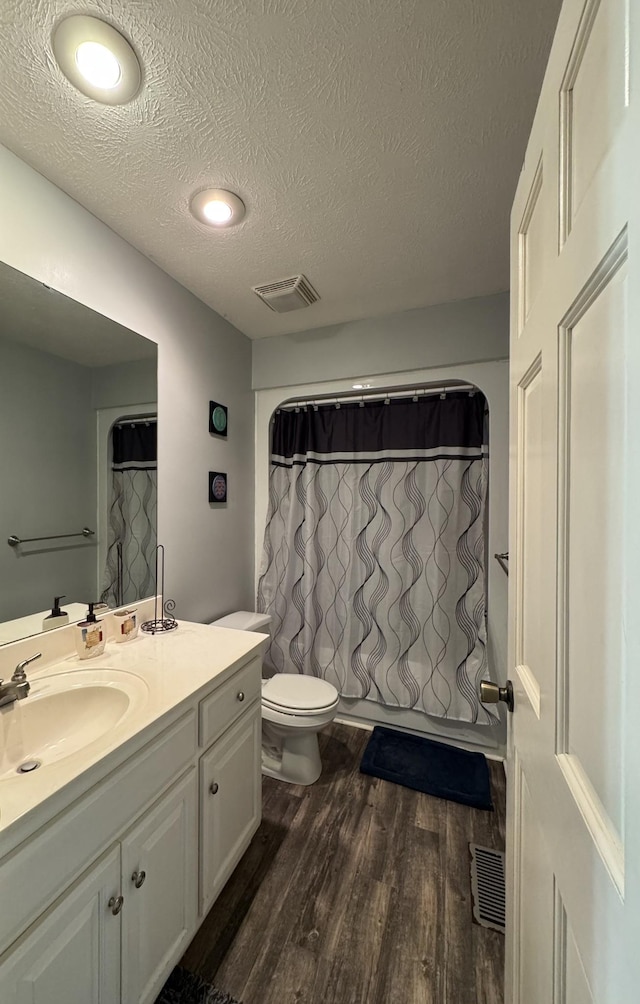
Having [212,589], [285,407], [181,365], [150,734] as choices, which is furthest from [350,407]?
[150,734]

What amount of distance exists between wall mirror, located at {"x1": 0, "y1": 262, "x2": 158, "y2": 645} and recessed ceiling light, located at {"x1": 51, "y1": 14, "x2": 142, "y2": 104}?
53cm

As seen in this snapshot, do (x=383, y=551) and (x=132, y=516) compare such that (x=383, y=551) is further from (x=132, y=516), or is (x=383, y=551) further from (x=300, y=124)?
(x=300, y=124)

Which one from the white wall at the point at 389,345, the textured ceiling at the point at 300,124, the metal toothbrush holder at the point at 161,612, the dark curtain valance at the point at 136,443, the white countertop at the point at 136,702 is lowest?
the white countertop at the point at 136,702

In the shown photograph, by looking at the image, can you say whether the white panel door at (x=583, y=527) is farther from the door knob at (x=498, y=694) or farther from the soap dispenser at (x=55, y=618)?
the soap dispenser at (x=55, y=618)

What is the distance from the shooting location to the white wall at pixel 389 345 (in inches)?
72.1

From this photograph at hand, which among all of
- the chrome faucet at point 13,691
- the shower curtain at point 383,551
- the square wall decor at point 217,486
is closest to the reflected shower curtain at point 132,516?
the square wall decor at point 217,486

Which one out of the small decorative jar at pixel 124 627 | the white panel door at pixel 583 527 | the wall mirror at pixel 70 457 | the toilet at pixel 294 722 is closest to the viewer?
the white panel door at pixel 583 527

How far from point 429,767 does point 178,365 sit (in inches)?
93.3

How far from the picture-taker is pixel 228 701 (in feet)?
3.84

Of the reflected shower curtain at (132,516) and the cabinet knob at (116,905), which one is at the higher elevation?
the reflected shower curtain at (132,516)

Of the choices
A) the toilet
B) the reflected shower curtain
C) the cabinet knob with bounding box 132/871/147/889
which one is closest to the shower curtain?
the toilet

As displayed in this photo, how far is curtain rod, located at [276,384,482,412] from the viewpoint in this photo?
78.8 inches

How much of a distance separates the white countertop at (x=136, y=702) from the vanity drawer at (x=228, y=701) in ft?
0.17

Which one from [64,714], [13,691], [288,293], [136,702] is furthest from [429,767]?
[288,293]
